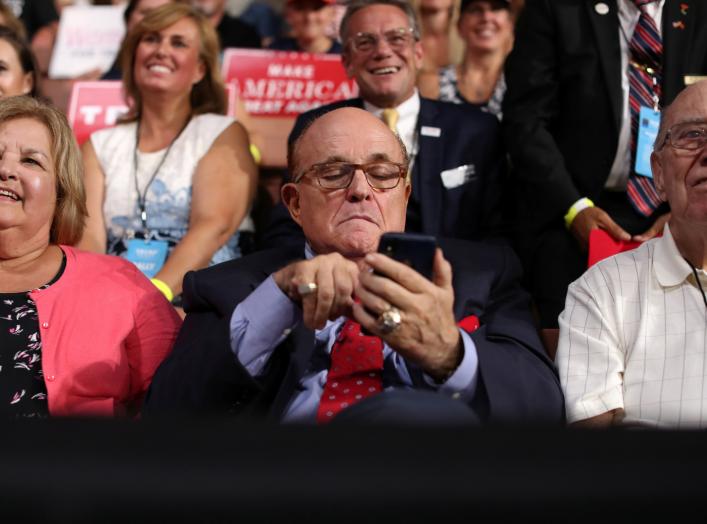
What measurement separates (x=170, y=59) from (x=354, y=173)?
1540 mm

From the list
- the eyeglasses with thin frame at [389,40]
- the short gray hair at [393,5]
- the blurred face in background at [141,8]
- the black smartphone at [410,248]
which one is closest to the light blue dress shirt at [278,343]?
the black smartphone at [410,248]

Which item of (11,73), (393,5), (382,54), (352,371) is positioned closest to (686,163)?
(352,371)

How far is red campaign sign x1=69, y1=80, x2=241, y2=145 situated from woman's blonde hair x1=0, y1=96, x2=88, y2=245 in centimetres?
139

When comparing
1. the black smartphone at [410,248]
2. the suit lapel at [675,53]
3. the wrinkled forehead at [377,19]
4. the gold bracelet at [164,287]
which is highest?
the wrinkled forehead at [377,19]

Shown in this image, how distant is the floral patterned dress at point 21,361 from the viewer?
6.07ft

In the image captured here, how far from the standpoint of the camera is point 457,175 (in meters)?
2.78

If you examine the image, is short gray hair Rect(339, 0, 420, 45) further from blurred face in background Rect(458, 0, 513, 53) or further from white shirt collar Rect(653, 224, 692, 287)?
white shirt collar Rect(653, 224, 692, 287)

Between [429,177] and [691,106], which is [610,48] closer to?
[429,177]

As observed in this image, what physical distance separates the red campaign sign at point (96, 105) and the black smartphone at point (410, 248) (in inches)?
87.3

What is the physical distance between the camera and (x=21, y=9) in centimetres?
492

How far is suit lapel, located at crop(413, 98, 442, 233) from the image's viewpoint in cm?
272

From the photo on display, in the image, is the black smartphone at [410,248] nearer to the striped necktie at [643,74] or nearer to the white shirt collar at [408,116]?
the striped necktie at [643,74]

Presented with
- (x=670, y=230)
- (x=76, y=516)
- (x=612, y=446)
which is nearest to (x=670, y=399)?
(x=670, y=230)

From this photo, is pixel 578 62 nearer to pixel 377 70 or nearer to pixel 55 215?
pixel 377 70
